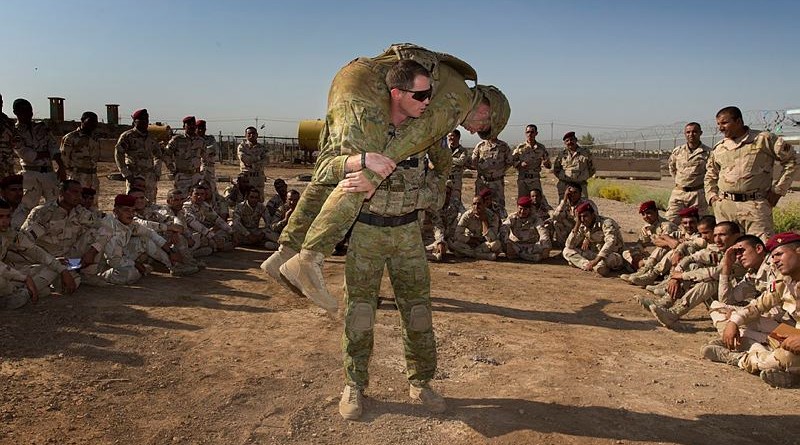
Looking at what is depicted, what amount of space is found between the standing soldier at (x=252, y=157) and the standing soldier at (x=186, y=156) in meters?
0.85

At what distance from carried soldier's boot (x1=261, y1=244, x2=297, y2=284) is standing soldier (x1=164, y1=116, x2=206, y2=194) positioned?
320 inches

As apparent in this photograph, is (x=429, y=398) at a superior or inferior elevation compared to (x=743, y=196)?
inferior

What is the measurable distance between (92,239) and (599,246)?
6.62m

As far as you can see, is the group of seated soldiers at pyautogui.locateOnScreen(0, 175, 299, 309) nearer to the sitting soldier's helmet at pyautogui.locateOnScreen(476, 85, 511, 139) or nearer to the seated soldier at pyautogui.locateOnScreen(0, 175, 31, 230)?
the seated soldier at pyautogui.locateOnScreen(0, 175, 31, 230)

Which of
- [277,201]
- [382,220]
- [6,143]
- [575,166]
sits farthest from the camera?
[575,166]

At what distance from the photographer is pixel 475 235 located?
29.8 ft

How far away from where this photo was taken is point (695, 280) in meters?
5.71

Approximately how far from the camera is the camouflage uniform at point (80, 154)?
31.8 feet

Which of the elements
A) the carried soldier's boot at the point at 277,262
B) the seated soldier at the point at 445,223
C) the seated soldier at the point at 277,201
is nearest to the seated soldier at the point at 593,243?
the seated soldier at the point at 445,223

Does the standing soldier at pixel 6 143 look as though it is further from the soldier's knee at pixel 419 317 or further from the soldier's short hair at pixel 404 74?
the soldier's short hair at pixel 404 74

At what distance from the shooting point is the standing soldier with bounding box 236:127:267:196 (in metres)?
11.5

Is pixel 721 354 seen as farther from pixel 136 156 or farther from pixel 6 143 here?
pixel 6 143

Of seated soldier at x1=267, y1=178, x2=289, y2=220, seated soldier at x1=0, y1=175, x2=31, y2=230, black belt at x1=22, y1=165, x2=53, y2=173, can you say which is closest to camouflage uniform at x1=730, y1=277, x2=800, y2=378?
seated soldier at x1=267, y1=178, x2=289, y2=220

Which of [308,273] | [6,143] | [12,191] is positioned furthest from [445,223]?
Answer: [308,273]
